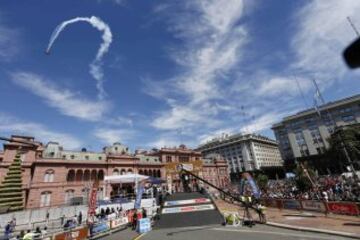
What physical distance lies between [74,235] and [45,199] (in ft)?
118

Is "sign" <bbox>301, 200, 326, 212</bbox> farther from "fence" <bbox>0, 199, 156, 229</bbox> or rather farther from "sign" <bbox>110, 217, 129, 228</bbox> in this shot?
"fence" <bbox>0, 199, 156, 229</bbox>

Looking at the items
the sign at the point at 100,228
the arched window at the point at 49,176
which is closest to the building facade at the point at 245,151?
the arched window at the point at 49,176

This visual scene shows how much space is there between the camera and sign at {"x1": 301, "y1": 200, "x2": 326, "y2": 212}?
20364 mm

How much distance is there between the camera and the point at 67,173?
5253 cm

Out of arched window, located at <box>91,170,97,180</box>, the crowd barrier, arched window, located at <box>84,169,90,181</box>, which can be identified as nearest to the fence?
arched window, located at <box>84,169,90,181</box>

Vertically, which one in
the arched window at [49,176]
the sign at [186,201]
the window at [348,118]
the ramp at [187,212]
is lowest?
the ramp at [187,212]

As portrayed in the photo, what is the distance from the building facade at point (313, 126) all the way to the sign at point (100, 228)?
89790mm

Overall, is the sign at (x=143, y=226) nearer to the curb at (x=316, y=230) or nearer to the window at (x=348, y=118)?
the curb at (x=316, y=230)

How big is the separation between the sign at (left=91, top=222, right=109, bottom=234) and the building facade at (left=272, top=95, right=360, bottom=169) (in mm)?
89790

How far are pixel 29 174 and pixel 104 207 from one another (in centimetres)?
2246

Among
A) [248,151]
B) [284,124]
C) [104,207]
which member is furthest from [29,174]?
[248,151]

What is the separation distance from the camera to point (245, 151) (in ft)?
445

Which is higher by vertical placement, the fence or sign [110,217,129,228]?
the fence

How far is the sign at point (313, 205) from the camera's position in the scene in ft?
66.8
